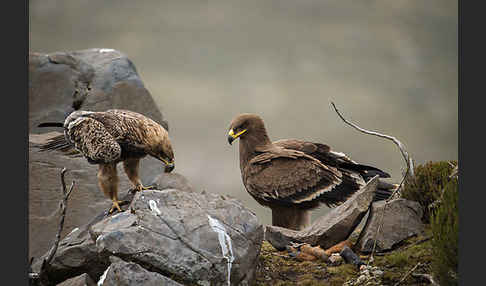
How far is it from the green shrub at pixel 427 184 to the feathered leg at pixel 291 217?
1214 mm

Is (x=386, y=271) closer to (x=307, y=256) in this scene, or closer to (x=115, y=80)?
(x=307, y=256)

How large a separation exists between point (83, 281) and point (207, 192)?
1394mm

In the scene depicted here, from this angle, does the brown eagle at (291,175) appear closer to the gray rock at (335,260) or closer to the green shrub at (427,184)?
the green shrub at (427,184)

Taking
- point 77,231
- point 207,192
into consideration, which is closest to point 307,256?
point 207,192

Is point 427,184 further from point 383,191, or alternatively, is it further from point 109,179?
point 109,179

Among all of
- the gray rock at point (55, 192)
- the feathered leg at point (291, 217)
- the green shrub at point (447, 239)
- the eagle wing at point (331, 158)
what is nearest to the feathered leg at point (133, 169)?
the gray rock at point (55, 192)

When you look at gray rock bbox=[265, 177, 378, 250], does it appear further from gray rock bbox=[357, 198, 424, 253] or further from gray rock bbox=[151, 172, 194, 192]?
gray rock bbox=[151, 172, 194, 192]

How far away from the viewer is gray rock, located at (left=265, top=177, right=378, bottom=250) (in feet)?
18.7

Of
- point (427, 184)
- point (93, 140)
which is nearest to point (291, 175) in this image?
point (427, 184)

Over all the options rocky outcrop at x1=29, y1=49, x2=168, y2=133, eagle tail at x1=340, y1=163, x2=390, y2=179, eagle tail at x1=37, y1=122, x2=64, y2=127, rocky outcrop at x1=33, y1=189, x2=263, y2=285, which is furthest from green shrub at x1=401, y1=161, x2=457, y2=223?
eagle tail at x1=37, y1=122, x2=64, y2=127

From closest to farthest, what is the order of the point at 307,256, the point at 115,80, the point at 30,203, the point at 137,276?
1. the point at 137,276
2. the point at 307,256
3. the point at 30,203
4. the point at 115,80

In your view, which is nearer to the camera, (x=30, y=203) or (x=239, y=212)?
(x=239, y=212)

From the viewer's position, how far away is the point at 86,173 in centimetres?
716

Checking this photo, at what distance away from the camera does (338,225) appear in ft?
18.7
